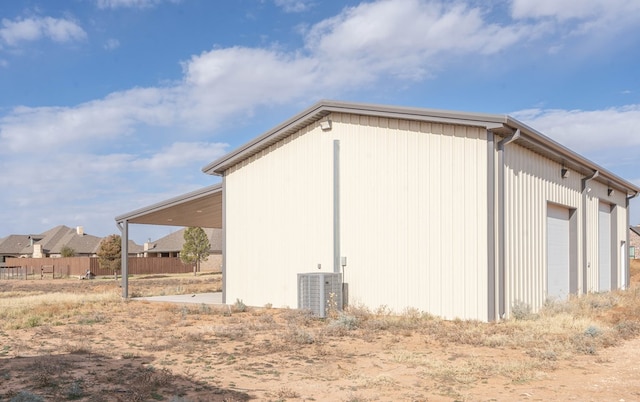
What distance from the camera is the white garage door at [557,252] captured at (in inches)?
643

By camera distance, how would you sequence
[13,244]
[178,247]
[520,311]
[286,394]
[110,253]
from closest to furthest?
[286,394]
[520,311]
[110,253]
[178,247]
[13,244]

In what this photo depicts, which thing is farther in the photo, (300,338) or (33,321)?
(33,321)

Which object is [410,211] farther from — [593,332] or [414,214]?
[593,332]

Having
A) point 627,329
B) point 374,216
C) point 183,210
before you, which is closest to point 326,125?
point 374,216

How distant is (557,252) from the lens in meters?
17.0

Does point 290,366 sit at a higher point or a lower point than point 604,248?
lower

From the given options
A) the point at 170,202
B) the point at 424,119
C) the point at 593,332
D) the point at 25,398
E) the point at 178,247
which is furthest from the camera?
the point at 178,247

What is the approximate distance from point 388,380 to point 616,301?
37.4 feet

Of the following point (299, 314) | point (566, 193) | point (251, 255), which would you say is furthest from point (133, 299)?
point (566, 193)

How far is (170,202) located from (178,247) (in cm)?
4564

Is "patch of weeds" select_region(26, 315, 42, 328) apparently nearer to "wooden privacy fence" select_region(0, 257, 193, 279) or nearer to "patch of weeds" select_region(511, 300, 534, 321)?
"patch of weeds" select_region(511, 300, 534, 321)

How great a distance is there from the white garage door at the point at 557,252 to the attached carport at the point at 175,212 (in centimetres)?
1050

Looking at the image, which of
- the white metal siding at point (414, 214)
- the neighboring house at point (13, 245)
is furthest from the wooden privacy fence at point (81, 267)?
the white metal siding at point (414, 214)

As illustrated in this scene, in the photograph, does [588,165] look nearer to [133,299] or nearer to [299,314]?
[299,314]
